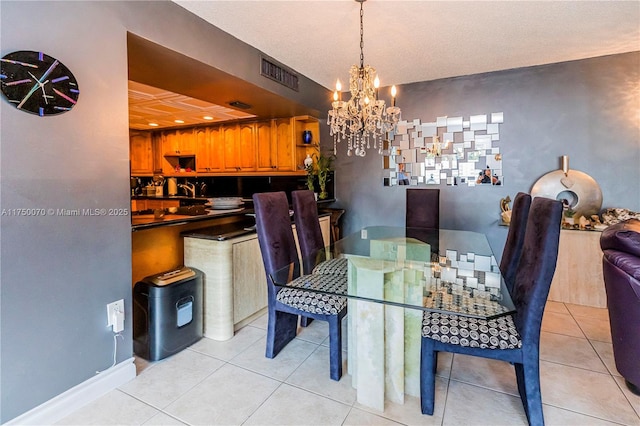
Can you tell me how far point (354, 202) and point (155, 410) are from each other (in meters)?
3.19

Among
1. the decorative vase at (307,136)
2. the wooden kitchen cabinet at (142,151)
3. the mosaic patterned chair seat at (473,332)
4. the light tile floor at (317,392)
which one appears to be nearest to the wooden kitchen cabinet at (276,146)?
the decorative vase at (307,136)

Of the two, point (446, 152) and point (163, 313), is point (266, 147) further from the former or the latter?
point (163, 313)

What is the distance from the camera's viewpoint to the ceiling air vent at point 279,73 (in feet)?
9.80

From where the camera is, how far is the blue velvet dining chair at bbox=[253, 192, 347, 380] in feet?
6.17

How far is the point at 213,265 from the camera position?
7.71 ft

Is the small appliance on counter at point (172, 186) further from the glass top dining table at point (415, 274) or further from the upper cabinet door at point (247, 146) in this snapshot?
the glass top dining table at point (415, 274)

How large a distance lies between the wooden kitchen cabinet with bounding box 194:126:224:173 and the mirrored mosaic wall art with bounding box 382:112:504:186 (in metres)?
2.82

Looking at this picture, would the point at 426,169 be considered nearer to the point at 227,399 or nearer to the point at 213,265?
the point at 213,265

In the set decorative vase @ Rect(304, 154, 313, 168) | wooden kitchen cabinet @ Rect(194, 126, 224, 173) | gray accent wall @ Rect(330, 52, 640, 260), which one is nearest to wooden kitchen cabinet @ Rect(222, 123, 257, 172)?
wooden kitchen cabinet @ Rect(194, 126, 224, 173)

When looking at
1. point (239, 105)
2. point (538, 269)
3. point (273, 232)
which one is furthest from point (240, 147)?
point (538, 269)

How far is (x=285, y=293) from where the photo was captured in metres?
2.04

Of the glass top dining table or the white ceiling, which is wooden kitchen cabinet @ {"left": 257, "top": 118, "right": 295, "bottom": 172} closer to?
the white ceiling

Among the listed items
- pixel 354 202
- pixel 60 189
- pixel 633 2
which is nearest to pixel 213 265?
pixel 60 189

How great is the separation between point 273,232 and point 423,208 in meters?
2.02
